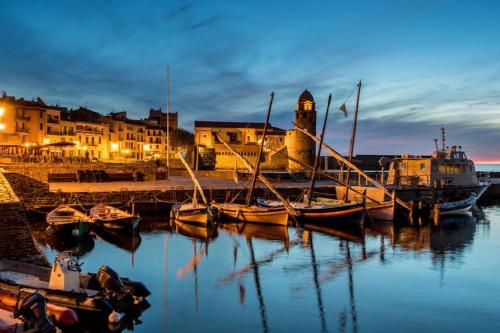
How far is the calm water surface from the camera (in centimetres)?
1540

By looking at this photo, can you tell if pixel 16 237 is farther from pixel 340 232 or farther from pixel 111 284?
pixel 340 232

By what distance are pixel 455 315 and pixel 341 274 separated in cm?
611

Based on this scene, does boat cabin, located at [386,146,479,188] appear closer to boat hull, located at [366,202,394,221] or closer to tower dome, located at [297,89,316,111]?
boat hull, located at [366,202,394,221]

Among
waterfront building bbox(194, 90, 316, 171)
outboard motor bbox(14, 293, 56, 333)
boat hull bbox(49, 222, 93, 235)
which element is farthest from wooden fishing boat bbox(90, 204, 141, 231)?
waterfront building bbox(194, 90, 316, 171)

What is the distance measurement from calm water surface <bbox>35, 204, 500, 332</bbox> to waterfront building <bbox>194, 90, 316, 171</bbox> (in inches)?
1619

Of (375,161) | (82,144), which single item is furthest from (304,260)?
(375,161)

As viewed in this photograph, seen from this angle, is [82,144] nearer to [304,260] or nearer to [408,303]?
[304,260]

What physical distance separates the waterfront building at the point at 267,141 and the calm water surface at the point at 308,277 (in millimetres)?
41133

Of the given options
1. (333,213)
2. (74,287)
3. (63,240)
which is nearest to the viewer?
(74,287)

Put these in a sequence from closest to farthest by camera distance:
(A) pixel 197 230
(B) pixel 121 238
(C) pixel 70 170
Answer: (B) pixel 121 238, (A) pixel 197 230, (C) pixel 70 170

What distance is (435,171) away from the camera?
45375 millimetres

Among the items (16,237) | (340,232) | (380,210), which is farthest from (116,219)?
(380,210)

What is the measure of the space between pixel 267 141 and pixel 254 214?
80692 mm

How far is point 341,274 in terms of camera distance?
70.3 feet
